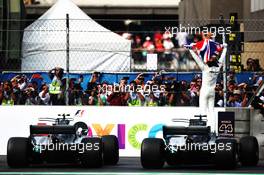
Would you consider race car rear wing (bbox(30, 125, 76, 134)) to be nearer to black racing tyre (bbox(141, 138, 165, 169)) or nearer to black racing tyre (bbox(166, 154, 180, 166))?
black racing tyre (bbox(141, 138, 165, 169))

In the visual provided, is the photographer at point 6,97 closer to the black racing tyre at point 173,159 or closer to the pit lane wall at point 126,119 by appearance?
the pit lane wall at point 126,119

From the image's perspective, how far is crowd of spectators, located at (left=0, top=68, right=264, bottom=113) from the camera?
20.7 metres

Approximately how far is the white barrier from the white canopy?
1.64 metres

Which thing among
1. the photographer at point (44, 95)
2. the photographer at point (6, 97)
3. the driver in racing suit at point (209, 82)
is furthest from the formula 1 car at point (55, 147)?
the photographer at point (6, 97)

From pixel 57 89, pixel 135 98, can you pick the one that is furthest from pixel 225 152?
pixel 57 89

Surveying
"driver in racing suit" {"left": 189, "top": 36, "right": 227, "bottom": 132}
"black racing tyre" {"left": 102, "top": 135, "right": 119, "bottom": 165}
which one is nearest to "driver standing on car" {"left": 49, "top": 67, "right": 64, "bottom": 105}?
"driver in racing suit" {"left": 189, "top": 36, "right": 227, "bottom": 132}

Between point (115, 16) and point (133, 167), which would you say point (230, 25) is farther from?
point (115, 16)

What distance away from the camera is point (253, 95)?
20.0m

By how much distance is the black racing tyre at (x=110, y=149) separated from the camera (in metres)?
17.3

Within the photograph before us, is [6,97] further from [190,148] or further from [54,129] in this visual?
[190,148]

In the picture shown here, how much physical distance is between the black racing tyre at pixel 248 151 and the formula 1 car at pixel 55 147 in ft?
A: 7.99

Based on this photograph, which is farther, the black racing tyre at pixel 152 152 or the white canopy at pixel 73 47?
the white canopy at pixel 73 47

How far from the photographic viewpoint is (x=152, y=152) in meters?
15.9

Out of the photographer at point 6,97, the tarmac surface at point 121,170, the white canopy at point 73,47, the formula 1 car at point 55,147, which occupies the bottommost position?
the tarmac surface at point 121,170
